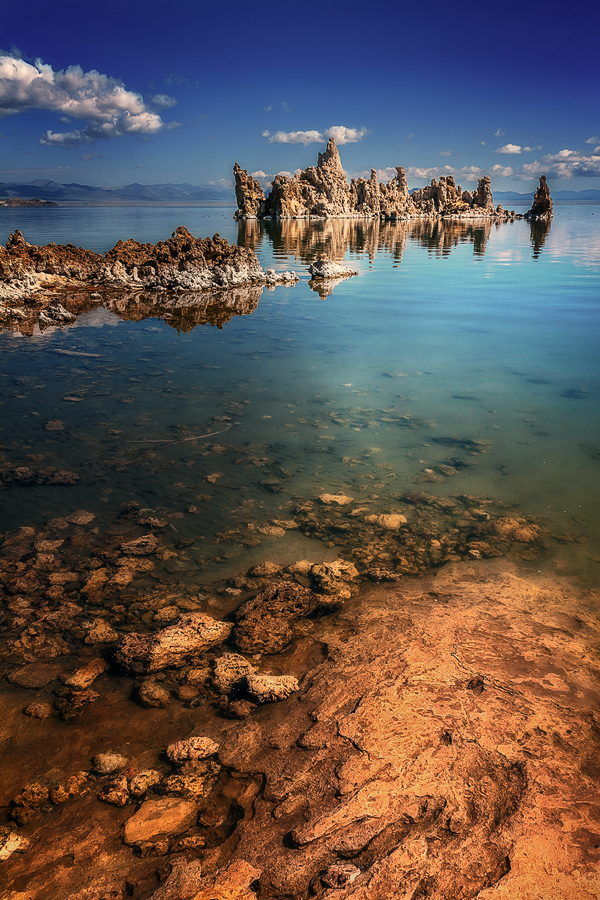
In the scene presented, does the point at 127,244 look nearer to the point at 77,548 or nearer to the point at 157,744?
the point at 77,548

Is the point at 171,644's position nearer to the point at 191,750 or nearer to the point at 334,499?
the point at 191,750

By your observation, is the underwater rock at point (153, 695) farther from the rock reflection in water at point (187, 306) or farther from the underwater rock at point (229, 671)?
the rock reflection in water at point (187, 306)

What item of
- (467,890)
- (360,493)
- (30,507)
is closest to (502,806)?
(467,890)

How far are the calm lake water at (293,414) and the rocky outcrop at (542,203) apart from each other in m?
119

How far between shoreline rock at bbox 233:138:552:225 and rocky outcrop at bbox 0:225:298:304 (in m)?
93.4

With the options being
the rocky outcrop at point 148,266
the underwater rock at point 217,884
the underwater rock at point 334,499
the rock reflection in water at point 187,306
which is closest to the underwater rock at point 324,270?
the rocky outcrop at point 148,266

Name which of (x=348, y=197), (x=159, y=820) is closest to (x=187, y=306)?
(x=159, y=820)

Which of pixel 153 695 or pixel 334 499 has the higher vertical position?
pixel 334 499

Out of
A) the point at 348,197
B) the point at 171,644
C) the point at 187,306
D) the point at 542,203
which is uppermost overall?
the point at 348,197

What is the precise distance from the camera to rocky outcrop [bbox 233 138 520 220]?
354 ft

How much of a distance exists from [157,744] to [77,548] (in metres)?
2.53

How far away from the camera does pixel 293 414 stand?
7.98 m

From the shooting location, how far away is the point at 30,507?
5.63 m

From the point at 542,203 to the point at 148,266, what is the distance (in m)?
124
